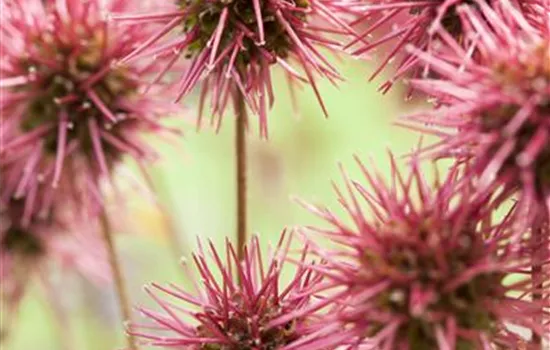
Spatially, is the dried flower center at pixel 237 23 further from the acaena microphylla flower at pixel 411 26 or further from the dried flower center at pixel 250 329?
the dried flower center at pixel 250 329

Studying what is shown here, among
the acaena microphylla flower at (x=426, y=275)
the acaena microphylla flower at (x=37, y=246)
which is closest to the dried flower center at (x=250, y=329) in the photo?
Answer: the acaena microphylla flower at (x=426, y=275)

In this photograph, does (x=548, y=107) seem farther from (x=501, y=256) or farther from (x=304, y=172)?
(x=304, y=172)

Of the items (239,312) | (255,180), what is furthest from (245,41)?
(255,180)

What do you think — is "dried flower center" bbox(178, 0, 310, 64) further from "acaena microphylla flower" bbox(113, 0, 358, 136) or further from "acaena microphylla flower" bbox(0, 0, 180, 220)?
"acaena microphylla flower" bbox(0, 0, 180, 220)

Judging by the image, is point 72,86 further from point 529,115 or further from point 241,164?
point 529,115

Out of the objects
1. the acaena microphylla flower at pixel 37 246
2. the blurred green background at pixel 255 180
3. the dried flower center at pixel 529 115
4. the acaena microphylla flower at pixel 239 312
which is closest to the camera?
the dried flower center at pixel 529 115

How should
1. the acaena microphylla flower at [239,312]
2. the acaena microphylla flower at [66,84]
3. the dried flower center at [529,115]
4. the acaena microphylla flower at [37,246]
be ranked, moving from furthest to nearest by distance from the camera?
the acaena microphylla flower at [37,246], the acaena microphylla flower at [66,84], the acaena microphylla flower at [239,312], the dried flower center at [529,115]
